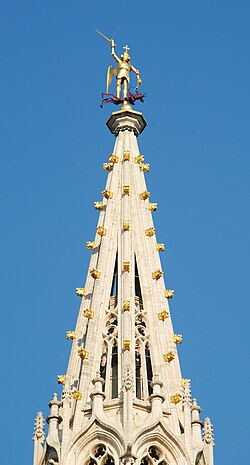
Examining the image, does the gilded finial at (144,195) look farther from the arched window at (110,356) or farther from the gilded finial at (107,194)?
the arched window at (110,356)

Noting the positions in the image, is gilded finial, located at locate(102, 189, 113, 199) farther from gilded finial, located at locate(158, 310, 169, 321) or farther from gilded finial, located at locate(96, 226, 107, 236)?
gilded finial, located at locate(158, 310, 169, 321)

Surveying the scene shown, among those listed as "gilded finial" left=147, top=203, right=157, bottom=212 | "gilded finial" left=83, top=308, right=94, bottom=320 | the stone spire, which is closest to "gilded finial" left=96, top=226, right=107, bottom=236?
"gilded finial" left=147, top=203, right=157, bottom=212

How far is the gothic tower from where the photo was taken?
69938 millimetres

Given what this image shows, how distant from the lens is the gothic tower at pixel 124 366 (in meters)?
69.9

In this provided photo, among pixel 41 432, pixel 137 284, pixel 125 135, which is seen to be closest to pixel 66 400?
pixel 41 432

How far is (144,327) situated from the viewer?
7512cm

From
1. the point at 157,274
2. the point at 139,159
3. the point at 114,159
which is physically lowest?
the point at 157,274

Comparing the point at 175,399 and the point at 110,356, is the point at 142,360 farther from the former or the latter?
the point at 175,399

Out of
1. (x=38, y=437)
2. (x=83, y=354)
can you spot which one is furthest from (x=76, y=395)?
(x=38, y=437)

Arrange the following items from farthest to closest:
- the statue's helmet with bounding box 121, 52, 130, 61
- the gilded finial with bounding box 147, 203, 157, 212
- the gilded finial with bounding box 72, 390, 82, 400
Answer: the statue's helmet with bounding box 121, 52, 130, 61
the gilded finial with bounding box 147, 203, 157, 212
the gilded finial with bounding box 72, 390, 82, 400

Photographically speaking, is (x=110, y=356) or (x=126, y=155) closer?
(x=110, y=356)

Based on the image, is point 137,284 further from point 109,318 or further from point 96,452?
point 96,452

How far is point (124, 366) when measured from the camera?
72.0 metres

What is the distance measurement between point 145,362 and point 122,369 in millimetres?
2202
